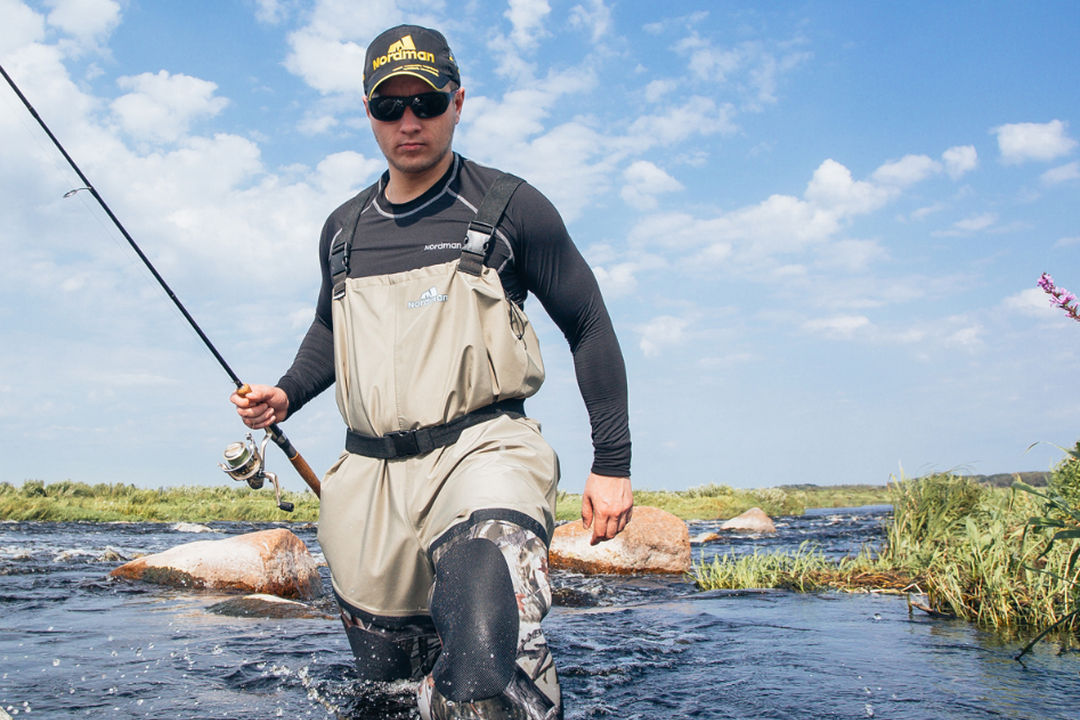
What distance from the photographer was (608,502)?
2.93m

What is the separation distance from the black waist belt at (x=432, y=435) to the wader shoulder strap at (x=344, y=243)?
709mm

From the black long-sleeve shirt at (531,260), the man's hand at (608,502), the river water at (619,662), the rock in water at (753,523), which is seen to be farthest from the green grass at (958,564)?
the rock in water at (753,523)

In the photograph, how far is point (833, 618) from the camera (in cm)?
648

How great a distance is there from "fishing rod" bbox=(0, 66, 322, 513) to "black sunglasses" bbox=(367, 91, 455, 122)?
4.49 ft

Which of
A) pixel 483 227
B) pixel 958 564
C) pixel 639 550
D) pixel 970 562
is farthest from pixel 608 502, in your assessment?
pixel 639 550

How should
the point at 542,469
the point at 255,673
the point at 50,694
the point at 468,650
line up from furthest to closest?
the point at 255,673
the point at 50,694
the point at 542,469
the point at 468,650

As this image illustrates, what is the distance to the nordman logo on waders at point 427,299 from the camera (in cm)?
287

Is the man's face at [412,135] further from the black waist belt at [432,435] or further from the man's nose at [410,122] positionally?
the black waist belt at [432,435]

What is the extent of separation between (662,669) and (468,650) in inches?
121

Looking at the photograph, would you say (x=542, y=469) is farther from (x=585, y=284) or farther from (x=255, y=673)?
(x=255, y=673)

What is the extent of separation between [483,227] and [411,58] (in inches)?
31.0

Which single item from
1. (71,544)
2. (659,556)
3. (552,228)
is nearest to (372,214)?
(552,228)

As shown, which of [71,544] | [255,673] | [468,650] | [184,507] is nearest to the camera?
[468,650]

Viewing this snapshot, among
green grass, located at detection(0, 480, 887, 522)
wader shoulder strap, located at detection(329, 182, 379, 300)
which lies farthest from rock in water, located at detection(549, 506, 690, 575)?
wader shoulder strap, located at detection(329, 182, 379, 300)
